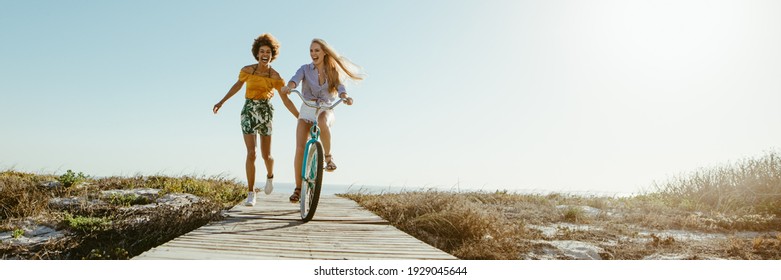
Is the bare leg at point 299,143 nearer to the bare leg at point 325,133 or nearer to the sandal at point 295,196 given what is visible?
the sandal at point 295,196

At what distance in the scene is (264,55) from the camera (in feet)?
21.1

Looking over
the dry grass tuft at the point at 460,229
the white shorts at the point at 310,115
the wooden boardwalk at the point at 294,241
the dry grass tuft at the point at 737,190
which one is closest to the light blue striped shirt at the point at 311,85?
the white shorts at the point at 310,115

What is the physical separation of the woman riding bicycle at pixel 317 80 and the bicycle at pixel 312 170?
29 cm

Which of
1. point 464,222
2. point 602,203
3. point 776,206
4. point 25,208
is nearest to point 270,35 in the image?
point 464,222

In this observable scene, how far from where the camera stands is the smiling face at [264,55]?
6.42m

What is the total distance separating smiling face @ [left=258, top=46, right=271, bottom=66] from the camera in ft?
21.1

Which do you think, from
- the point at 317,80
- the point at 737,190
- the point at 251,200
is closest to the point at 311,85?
the point at 317,80

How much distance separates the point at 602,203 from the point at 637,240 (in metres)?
3.73

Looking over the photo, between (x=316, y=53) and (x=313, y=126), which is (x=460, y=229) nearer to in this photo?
(x=313, y=126)

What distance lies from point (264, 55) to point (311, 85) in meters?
0.98

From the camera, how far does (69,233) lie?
5.67m

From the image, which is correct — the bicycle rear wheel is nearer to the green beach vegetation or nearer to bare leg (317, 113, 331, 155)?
bare leg (317, 113, 331, 155)

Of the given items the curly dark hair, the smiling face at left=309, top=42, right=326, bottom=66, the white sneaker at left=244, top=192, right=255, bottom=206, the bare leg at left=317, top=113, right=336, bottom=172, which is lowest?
the white sneaker at left=244, top=192, right=255, bottom=206

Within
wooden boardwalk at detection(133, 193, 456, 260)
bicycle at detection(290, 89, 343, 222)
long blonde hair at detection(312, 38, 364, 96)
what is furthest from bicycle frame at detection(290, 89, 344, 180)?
wooden boardwalk at detection(133, 193, 456, 260)
